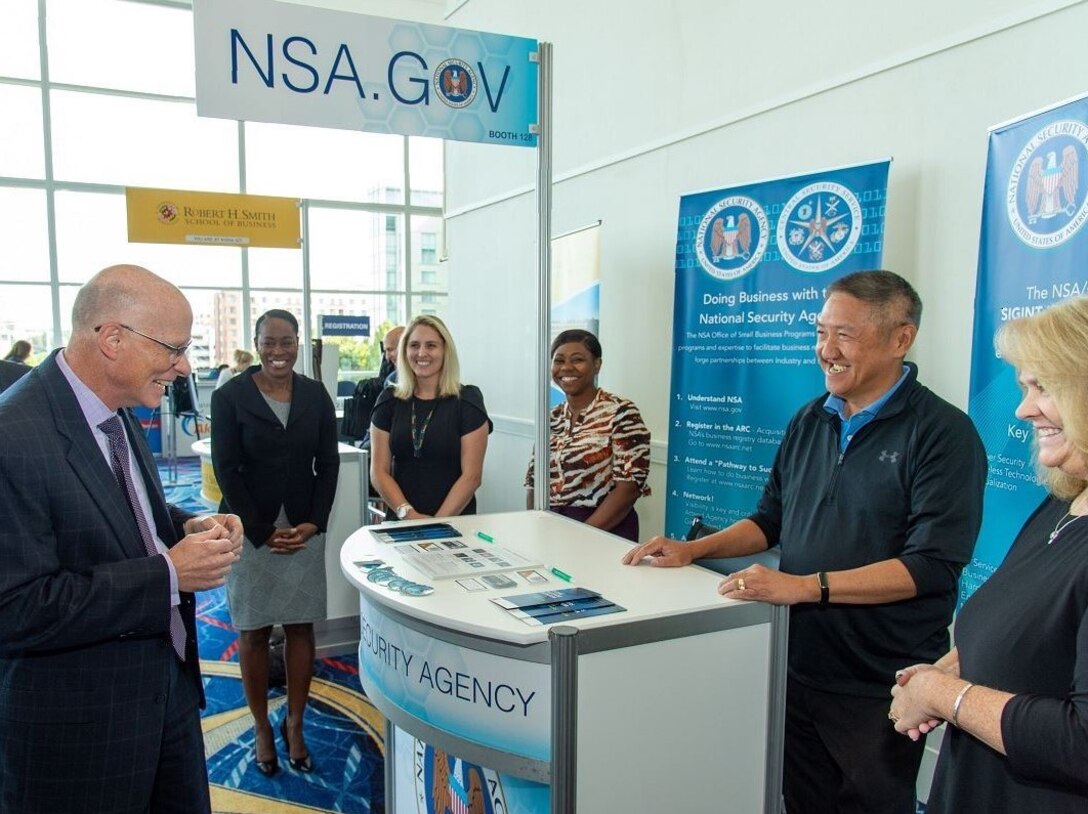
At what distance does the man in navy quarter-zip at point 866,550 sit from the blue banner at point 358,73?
1.35 meters

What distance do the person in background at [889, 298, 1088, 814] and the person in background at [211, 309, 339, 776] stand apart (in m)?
2.21

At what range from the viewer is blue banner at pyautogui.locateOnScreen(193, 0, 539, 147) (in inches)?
89.2

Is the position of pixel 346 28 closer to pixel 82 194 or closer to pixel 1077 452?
pixel 1077 452

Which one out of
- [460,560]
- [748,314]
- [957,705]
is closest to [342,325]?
[748,314]

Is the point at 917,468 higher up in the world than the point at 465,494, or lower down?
higher up

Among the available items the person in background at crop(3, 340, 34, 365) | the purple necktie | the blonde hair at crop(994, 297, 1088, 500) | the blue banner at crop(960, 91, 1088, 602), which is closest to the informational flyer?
the purple necktie

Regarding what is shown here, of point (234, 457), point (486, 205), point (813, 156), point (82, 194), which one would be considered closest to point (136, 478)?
point (234, 457)

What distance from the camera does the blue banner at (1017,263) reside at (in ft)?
6.76

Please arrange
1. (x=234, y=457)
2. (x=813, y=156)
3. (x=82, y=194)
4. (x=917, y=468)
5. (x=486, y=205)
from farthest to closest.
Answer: (x=82, y=194)
(x=486, y=205)
(x=813, y=156)
(x=234, y=457)
(x=917, y=468)

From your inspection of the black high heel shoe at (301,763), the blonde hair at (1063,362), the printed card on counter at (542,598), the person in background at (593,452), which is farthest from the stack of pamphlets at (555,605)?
the black high heel shoe at (301,763)

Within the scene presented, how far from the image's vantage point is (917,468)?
5.28 ft

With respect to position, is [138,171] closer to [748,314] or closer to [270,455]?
[270,455]

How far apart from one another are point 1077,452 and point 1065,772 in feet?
1.35

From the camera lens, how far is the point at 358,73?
2367 mm
